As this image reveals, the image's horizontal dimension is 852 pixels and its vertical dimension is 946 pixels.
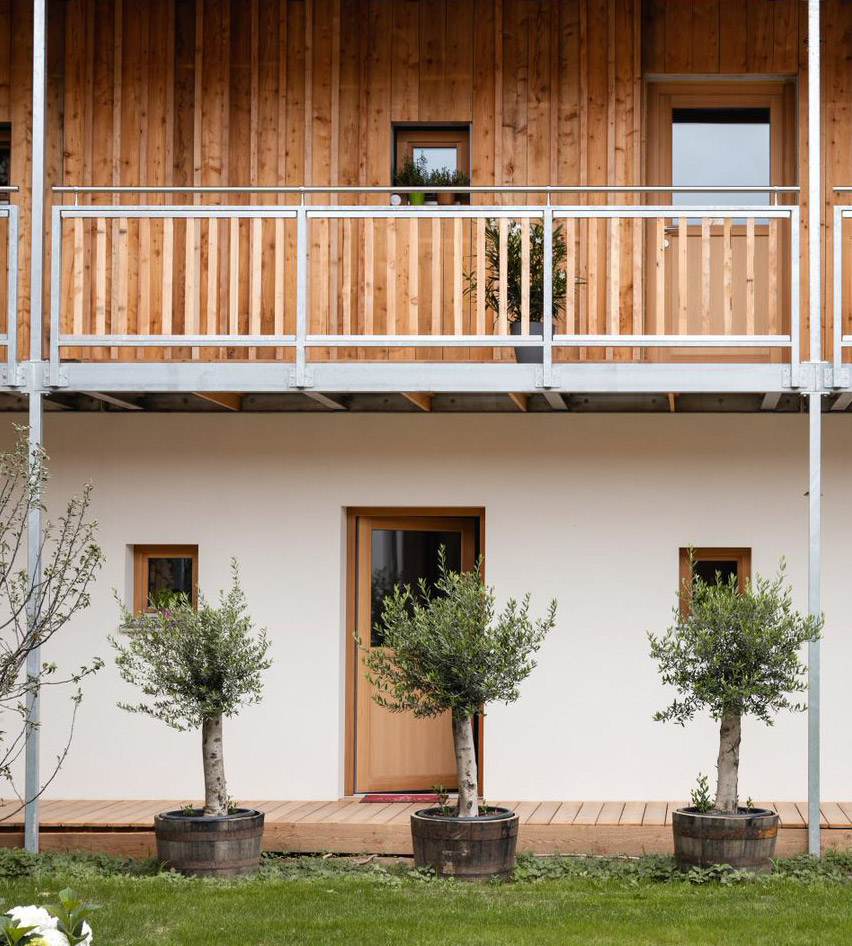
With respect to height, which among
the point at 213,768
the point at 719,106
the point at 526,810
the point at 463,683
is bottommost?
the point at 526,810

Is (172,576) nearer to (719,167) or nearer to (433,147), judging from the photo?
(433,147)

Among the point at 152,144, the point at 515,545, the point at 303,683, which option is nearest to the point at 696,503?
the point at 515,545

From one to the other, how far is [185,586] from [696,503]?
12.5 feet

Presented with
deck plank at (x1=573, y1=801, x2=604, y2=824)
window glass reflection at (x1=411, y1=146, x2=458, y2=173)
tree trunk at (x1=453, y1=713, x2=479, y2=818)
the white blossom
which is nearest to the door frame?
deck plank at (x1=573, y1=801, x2=604, y2=824)

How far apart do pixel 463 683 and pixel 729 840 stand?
1741 millimetres

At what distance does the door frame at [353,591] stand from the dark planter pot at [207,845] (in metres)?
2.19

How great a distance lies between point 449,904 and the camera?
7.68 m

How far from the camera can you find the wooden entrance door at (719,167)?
1105 cm

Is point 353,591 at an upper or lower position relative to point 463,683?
upper

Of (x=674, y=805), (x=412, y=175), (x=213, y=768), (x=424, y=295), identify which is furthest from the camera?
(x=412, y=175)

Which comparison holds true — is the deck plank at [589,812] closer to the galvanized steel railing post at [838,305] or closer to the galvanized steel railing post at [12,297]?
the galvanized steel railing post at [838,305]

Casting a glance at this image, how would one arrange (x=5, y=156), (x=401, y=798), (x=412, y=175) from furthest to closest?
(x=5, y=156) < (x=412, y=175) < (x=401, y=798)

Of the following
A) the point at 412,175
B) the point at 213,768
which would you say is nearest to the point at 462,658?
the point at 213,768

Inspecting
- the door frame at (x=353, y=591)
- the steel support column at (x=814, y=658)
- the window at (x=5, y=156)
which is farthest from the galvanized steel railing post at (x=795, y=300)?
the window at (x=5, y=156)
